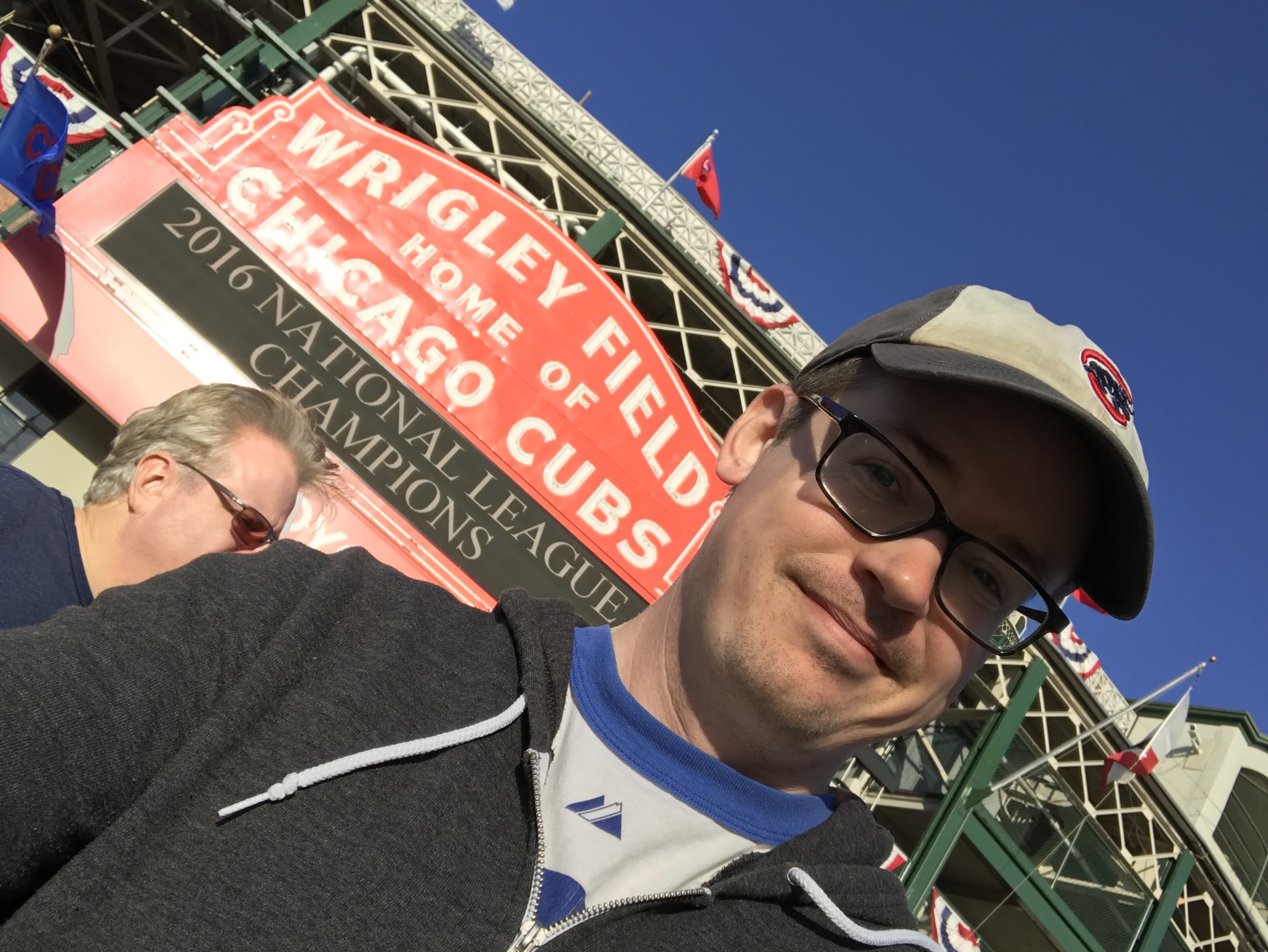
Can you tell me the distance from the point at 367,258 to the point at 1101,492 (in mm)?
6912

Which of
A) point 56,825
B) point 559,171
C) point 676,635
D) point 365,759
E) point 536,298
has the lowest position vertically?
point 56,825

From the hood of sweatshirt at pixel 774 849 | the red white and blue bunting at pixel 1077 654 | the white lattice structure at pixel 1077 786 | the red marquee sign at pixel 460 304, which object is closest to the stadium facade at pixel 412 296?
the red marquee sign at pixel 460 304

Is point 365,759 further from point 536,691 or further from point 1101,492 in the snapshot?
point 1101,492

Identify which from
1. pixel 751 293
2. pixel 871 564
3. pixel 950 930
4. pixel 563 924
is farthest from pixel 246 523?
pixel 950 930

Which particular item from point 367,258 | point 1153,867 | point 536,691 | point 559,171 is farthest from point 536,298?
point 1153,867

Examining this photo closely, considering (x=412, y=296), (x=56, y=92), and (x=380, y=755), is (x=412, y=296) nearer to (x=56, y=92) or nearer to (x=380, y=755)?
(x=56, y=92)

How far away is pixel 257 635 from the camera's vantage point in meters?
1.37

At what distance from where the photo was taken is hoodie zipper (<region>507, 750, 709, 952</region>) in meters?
1.34

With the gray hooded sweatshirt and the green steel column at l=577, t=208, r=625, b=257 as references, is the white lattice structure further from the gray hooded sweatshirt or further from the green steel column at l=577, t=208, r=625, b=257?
the gray hooded sweatshirt

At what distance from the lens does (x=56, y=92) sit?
6891 mm

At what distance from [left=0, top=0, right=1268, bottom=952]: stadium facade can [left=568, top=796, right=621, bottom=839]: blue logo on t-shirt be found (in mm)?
Result: 5444

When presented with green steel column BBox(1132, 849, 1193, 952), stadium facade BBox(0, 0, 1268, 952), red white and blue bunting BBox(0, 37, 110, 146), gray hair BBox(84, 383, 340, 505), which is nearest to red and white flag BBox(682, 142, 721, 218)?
stadium facade BBox(0, 0, 1268, 952)

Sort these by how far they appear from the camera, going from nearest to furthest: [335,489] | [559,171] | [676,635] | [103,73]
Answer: [676,635]
[335,489]
[559,171]
[103,73]

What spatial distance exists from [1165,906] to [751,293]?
12835 millimetres
